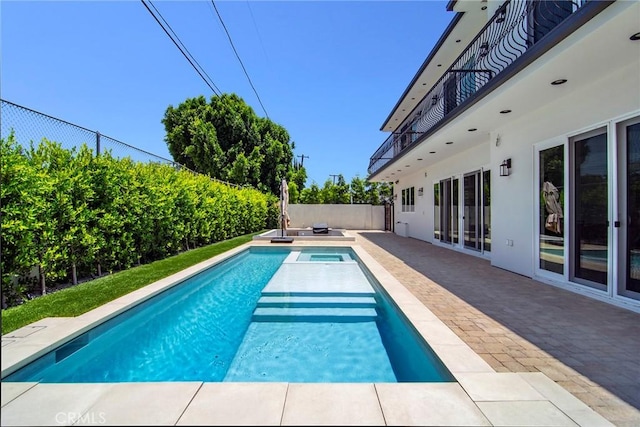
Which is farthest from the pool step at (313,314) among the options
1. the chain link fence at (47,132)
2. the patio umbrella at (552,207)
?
the chain link fence at (47,132)

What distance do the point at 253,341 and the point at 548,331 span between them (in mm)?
3495

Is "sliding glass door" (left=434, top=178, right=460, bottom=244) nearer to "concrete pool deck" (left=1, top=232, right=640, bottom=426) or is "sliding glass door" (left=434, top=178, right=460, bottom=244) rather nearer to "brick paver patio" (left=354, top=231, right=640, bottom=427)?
"brick paver patio" (left=354, top=231, right=640, bottom=427)

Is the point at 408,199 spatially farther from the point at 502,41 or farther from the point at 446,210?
the point at 502,41

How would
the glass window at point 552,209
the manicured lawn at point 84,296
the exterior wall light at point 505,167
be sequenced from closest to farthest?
1. the manicured lawn at point 84,296
2. the glass window at point 552,209
3. the exterior wall light at point 505,167

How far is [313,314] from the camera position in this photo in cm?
517

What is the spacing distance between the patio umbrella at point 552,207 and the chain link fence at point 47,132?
836 centimetres

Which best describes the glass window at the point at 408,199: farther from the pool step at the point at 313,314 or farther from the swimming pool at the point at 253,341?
the pool step at the point at 313,314

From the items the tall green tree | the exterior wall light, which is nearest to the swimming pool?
the exterior wall light

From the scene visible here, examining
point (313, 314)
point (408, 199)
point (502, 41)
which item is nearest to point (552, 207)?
point (502, 41)

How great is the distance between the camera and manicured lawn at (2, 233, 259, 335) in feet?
14.0

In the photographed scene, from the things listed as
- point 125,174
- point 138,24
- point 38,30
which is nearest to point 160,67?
point 138,24

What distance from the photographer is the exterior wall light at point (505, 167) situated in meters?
7.44

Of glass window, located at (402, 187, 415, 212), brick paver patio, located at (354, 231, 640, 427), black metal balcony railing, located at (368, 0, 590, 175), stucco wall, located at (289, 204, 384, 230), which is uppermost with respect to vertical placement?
black metal balcony railing, located at (368, 0, 590, 175)

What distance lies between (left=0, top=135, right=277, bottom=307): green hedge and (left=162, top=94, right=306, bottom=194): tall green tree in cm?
1407
